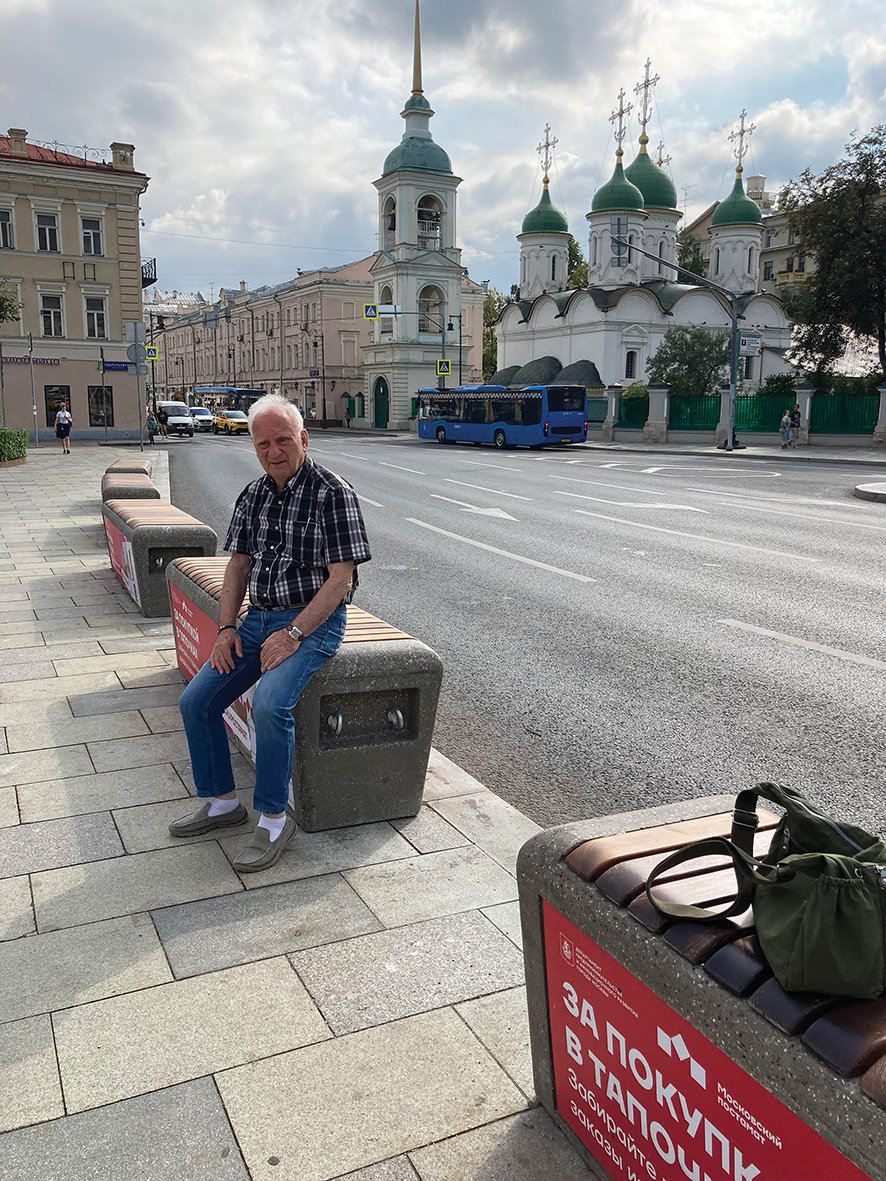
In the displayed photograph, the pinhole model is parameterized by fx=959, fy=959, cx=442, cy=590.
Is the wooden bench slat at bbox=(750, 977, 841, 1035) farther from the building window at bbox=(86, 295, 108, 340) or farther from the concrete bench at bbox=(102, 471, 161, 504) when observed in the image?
the building window at bbox=(86, 295, 108, 340)

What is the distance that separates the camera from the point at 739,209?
67.5 metres

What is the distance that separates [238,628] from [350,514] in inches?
28.9

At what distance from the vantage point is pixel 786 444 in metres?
39.3

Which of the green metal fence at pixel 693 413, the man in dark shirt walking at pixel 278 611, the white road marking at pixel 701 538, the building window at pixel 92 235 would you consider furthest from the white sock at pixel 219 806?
the building window at pixel 92 235

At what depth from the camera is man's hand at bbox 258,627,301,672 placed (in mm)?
3697

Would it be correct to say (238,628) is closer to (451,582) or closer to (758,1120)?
(758,1120)

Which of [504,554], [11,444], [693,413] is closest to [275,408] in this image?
[504,554]

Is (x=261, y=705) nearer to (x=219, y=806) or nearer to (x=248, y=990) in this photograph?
(x=219, y=806)

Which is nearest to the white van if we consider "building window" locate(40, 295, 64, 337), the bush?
"building window" locate(40, 295, 64, 337)

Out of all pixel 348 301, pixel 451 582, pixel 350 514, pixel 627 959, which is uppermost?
pixel 348 301

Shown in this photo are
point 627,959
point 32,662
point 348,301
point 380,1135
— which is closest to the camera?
point 627,959

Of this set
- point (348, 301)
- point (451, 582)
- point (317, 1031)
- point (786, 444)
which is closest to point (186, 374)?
point (348, 301)

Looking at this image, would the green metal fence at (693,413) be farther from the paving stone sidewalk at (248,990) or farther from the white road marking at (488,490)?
the paving stone sidewalk at (248,990)

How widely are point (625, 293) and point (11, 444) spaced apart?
44.1m
